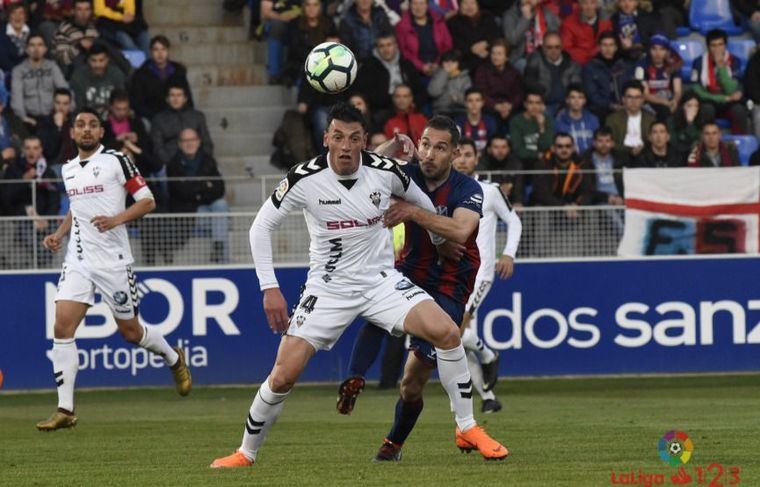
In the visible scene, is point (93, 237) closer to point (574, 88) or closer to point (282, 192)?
point (282, 192)

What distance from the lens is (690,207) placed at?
1788 cm

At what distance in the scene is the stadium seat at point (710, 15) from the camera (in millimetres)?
22797

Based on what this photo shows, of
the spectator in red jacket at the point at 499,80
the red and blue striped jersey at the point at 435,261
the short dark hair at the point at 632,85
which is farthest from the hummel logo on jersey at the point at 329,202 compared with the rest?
the short dark hair at the point at 632,85

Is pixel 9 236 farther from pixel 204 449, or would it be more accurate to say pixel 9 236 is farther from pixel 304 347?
pixel 304 347

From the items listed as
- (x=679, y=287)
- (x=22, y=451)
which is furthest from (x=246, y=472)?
(x=679, y=287)

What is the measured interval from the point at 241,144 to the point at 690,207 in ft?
20.5

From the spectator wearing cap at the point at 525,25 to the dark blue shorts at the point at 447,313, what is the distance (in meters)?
11.5

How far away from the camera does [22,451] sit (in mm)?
11414

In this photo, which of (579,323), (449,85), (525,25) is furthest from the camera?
(525,25)

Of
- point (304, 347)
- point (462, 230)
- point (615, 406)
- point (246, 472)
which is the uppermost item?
point (462, 230)

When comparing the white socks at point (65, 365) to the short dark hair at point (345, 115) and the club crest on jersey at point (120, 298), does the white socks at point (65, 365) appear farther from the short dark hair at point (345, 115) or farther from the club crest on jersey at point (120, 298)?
the short dark hair at point (345, 115)

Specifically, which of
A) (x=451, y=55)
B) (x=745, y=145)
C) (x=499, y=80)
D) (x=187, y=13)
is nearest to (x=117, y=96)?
(x=187, y=13)

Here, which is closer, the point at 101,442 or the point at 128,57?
the point at 101,442

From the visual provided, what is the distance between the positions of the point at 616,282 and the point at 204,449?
24.4 ft
